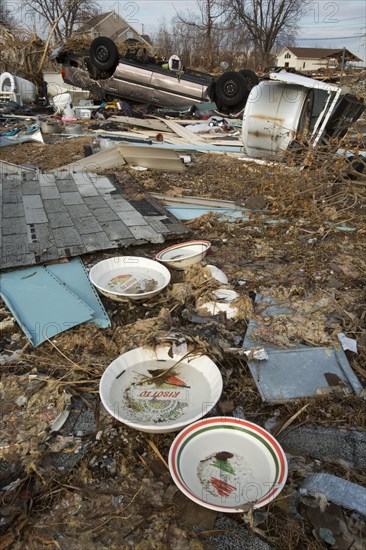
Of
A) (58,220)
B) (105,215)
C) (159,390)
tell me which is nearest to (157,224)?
(105,215)

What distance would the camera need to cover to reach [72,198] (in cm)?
461

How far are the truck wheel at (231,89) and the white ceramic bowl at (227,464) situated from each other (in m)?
10.1

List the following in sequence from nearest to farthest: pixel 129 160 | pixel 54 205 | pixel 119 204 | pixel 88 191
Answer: pixel 54 205 → pixel 119 204 → pixel 88 191 → pixel 129 160

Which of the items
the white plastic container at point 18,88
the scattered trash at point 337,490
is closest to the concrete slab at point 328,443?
the scattered trash at point 337,490

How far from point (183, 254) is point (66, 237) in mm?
1152

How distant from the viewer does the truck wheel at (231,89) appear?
9956 millimetres

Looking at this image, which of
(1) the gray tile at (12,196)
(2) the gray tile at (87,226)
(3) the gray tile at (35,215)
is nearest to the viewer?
(2) the gray tile at (87,226)

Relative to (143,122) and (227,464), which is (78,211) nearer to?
(227,464)

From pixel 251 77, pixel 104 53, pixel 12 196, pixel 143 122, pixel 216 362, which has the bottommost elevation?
pixel 216 362

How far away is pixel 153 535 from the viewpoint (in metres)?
1.48

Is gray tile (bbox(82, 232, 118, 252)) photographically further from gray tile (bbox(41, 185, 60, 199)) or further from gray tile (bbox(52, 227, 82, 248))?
gray tile (bbox(41, 185, 60, 199))

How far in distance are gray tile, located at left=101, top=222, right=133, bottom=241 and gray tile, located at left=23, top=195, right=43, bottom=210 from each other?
0.98 metres

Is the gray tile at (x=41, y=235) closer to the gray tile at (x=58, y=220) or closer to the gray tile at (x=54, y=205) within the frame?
the gray tile at (x=58, y=220)

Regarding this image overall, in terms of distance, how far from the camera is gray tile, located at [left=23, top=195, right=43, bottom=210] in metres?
4.30
